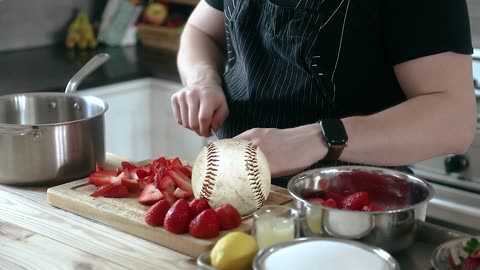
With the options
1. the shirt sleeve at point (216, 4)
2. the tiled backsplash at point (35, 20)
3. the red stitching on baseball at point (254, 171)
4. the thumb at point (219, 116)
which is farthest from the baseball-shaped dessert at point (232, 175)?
the tiled backsplash at point (35, 20)

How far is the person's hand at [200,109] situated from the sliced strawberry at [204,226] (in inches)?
15.9

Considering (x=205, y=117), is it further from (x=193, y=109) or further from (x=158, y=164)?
(x=158, y=164)

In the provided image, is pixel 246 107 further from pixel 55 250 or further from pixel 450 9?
pixel 55 250

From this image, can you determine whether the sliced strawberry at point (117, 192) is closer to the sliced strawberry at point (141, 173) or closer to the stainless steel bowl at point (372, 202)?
the sliced strawberry at point (141, 173)

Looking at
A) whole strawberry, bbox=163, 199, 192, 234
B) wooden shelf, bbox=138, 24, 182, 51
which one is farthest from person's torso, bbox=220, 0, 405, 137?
wooden shelf, bbox=138, 24, 182, 51

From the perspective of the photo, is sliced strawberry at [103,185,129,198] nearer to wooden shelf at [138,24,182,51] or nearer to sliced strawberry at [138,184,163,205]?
sliced strawberry at [138,184,163,205]

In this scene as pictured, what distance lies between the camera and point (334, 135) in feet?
4.79

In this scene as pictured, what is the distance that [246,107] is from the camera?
1.75 m

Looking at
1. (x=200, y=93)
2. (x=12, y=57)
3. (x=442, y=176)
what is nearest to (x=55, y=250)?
(x=200, y=93)

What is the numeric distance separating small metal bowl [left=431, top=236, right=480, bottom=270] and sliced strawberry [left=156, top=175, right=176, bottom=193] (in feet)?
1.70

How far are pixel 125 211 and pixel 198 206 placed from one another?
15 centimetres

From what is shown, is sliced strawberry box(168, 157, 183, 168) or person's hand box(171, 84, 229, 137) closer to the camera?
sliced strawberry box(168, 157, 183, 168)

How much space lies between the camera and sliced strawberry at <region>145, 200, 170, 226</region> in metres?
1.33

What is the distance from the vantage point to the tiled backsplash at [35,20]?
316 centimetres
